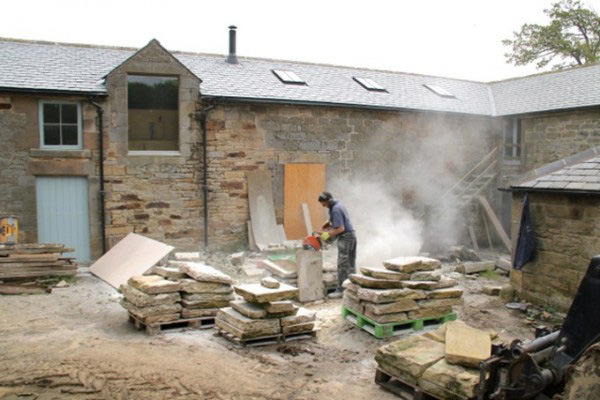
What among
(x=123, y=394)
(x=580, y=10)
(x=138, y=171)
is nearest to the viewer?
(x=123, y=394)

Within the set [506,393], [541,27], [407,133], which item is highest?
[541,27]

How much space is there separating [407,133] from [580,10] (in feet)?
50.4

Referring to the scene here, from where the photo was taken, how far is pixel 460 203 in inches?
664

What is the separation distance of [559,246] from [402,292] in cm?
348

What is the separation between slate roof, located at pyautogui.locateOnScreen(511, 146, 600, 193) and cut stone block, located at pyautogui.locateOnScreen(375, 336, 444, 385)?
4468 mm

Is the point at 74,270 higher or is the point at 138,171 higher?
the point at 138,171

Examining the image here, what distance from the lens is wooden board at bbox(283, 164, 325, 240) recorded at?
15.1 m

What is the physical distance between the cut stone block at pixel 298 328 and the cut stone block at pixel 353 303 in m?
0.79

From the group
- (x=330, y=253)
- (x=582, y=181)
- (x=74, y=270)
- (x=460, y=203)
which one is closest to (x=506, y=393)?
(x=582, y=181)

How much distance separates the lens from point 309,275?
10008mm

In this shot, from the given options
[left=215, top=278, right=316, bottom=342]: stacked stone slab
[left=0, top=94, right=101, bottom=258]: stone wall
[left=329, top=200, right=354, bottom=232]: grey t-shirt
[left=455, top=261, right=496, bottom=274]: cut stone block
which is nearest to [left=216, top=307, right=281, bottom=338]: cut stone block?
[left=215, top=278, right=316, bottom=342]: stacked stone slab

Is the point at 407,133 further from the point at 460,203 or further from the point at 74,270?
the point at 74,270

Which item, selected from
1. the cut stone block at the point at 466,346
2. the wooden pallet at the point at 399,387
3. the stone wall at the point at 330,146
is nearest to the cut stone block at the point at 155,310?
the wooden pallet at the point at 399,387

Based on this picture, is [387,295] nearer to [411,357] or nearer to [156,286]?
[411,357]
